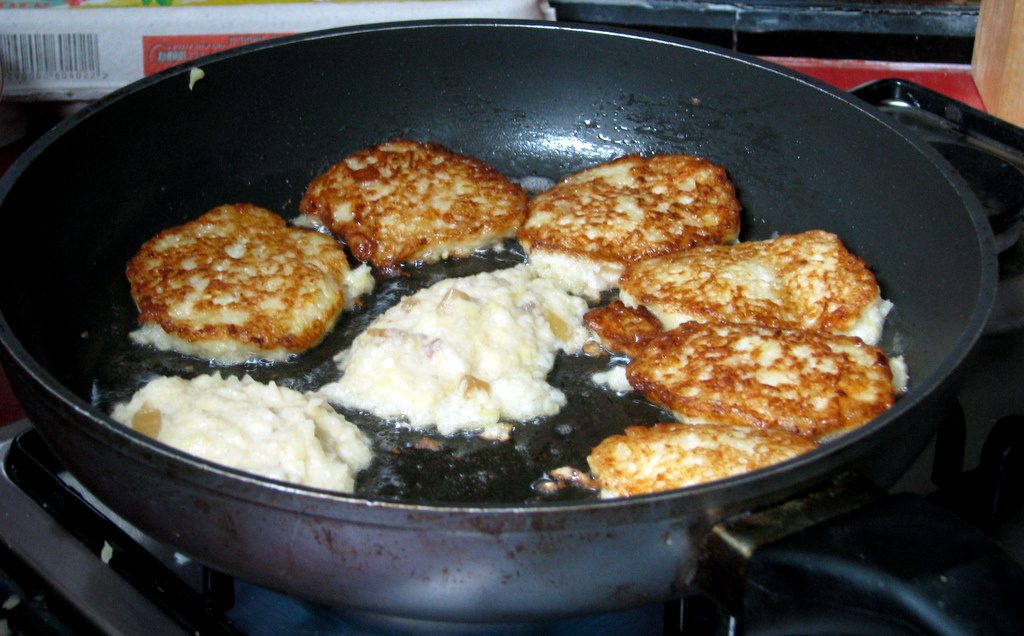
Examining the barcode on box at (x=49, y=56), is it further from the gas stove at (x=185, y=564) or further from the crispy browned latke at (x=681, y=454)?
the crispy browned latke at (x=681, y=454)

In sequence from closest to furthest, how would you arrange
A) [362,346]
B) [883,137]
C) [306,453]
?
[306,453] < [362,346] < [883,137]

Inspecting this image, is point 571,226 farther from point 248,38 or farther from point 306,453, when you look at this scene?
point 248,38

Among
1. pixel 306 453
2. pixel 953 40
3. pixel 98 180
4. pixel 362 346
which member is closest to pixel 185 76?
pixel 98 180

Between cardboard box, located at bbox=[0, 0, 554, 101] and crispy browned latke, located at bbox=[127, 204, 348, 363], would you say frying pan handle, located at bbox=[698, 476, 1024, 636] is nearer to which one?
crispy browned latke, located at bbox=[127, 204, 348, 363]

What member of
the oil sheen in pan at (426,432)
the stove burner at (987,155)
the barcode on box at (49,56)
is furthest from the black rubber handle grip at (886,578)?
the barcode on box at (49,56)

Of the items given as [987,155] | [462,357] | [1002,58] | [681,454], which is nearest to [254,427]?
[462,357]
